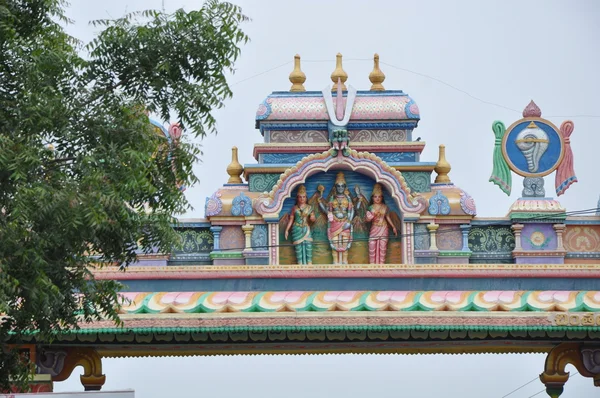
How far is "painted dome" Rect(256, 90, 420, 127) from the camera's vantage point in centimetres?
2253

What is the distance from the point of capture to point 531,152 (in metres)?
22.3

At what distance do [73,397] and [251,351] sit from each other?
269 inches

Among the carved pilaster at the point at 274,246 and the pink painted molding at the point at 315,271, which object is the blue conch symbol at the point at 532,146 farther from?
the carved pilaster at the point at 274,246

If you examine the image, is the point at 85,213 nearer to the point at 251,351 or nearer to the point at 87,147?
the point at 87,147

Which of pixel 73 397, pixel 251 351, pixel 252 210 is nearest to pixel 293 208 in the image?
pixel 252 210

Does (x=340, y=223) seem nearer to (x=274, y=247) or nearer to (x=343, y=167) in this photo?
(x=343, y=167)

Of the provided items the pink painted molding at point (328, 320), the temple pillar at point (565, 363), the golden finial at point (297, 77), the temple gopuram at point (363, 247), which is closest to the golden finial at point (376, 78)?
the temple gopuram at point (363, 247)

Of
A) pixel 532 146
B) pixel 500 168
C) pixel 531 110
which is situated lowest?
pixel 500 168

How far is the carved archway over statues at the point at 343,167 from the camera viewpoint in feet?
71.2

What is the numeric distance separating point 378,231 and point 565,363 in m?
3.62

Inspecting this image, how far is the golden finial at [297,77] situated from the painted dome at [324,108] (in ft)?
1.28

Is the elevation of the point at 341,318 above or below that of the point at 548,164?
below

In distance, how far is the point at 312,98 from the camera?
22.8 metres

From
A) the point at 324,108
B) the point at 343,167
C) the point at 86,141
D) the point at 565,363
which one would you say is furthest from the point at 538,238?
the point at 86,141
